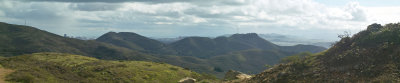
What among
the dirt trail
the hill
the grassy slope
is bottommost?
the grassy slope

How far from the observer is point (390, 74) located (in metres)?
24.1

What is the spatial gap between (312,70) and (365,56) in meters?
5.95

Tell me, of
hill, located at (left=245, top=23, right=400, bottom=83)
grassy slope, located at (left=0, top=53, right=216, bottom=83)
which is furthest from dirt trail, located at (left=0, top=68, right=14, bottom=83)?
hill, located at (left=245, top=23, right=400, bottom=83)

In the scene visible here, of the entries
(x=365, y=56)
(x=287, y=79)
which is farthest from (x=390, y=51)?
(x=287, y=79)

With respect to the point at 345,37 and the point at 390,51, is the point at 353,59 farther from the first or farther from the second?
the point at 345,37

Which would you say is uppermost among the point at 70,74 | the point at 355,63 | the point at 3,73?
the point at 355,63

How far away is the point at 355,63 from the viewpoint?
94.6 feet

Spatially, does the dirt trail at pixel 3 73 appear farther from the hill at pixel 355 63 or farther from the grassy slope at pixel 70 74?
the hill at pixel 355 63

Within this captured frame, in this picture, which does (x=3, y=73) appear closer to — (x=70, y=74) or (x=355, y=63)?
(x=70, y=74)

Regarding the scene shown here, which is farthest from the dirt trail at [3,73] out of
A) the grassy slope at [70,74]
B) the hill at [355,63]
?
the hill at [355,63]

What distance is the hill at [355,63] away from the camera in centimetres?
2566

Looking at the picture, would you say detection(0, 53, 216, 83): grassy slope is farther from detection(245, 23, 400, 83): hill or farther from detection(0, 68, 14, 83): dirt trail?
detection(245, 23, 400, 83): hill

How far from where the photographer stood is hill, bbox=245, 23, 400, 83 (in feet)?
84.2

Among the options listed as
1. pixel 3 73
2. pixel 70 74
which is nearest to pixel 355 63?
pixel 70 74
